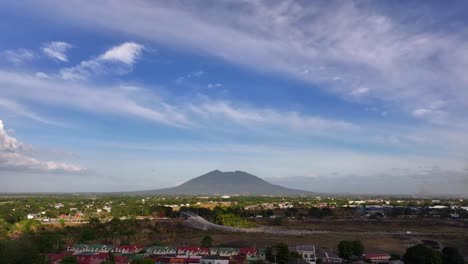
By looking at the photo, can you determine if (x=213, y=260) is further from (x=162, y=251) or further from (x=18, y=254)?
(x=18, y=254)

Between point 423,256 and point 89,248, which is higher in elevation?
point 423,256

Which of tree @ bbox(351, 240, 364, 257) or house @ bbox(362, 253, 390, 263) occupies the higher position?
tree @ bbox(351, 240, 364, 257)

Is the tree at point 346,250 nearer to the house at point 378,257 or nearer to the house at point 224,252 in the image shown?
the house at point 378,257

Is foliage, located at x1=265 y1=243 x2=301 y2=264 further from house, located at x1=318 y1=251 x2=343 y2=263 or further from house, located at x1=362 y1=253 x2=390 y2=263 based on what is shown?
house, located at x1=362 y1=253 x2=390 y2=263

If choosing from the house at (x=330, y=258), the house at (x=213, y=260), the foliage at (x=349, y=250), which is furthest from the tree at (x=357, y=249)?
the house at (x=213, y=260)

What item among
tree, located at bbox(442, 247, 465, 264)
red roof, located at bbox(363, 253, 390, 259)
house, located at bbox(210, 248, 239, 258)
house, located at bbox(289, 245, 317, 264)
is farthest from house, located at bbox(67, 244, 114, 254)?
tree, located at bbox(442, 247, 465, 264)

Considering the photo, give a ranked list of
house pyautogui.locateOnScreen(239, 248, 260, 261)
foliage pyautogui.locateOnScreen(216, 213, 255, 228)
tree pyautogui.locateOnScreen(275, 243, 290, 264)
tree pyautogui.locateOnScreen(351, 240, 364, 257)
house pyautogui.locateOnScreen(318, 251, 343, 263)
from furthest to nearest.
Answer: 1. foliage pyautogui.locateOnScreen(216, 213, 255, 228)
2. house pyautogui.locateOnScreen(239, 248, 260, 261)
3. tree pyautogui.locateOnScreen(351, 240, 364, 257)
4. house pyautogui.locateOnScreen(318, 251, 343, 263)
5. tree pyautogui.locateOnScreen(275, 243, 290, 264)

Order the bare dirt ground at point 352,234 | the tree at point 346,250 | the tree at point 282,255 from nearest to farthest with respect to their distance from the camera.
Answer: the tree at point 282,255
the tree at point 346,250
the bare dirt ground at point 352,234

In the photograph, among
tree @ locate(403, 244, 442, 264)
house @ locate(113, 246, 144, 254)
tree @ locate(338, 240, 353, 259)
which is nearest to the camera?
tree @ locate(403, 244, 442, 264)

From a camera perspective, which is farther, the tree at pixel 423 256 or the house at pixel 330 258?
the house at pixel 330 258

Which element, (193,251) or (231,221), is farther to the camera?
(231,221)

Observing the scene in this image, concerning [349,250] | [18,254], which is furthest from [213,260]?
[18,254]

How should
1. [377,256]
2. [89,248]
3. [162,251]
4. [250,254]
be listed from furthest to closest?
[89,248]
[162,251]
[250,254]
[377,256]
